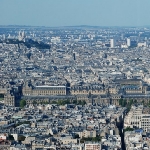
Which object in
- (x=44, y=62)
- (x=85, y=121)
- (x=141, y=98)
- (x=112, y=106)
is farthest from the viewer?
(x=44, y=62)

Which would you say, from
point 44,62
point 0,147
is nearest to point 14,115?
point 0,147

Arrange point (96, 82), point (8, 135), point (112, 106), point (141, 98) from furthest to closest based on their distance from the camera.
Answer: point (96, 82) < point (141, 98) < point (112, 106) < point (8, 135)

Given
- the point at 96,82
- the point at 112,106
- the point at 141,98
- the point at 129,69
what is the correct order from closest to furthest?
the point at 112,106 → the point at 141,98 → the point at 96,82 → the point at 129,69

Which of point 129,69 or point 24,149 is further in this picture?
point 129,69

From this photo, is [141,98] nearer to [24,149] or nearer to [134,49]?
[24,149]

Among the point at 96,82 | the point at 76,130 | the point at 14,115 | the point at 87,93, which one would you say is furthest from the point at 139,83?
the point at 76,130

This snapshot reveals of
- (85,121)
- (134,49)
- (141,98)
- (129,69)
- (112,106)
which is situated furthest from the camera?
(134,49)

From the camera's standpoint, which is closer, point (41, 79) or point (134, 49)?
point (41, 79)

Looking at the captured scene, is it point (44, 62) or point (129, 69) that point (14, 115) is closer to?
point (129, 69)
